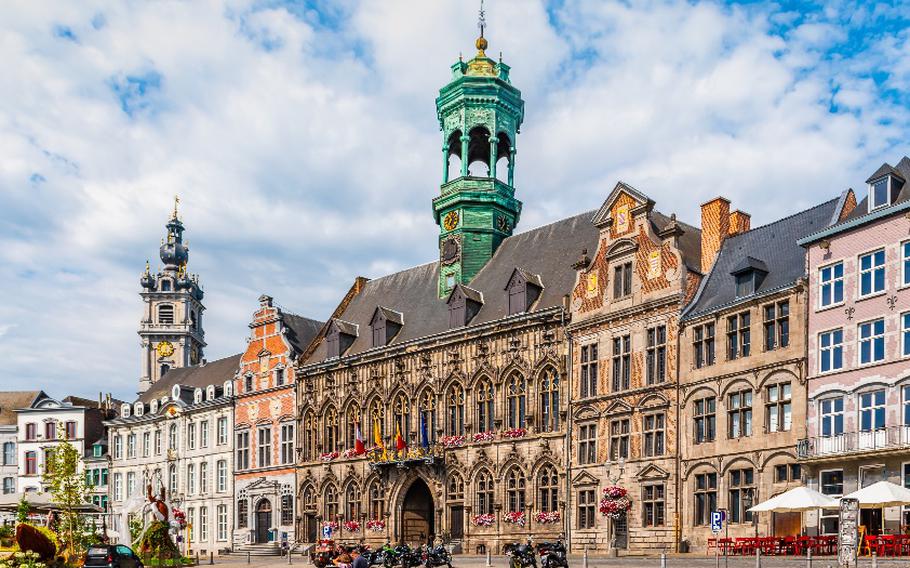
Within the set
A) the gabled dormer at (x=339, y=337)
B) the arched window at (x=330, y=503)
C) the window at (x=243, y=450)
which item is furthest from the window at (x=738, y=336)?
the window at (x=243, y=450)

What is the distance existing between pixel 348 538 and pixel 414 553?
2522 cm

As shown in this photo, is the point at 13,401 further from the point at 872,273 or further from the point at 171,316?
the point at 872,273

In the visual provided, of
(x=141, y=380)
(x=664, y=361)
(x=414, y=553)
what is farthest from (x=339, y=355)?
(x=141, y=380)

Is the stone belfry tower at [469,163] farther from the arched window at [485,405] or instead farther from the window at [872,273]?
the window at [872,273]

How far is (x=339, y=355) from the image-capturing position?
65.1 m

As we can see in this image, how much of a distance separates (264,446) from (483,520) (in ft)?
65.3

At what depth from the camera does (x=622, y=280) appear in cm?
4991

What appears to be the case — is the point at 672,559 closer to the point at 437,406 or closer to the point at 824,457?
the point at 824,457

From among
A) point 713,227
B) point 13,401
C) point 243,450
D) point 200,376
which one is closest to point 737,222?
point 713,227

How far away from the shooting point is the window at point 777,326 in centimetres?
4225

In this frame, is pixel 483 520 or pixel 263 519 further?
pixel 263 519

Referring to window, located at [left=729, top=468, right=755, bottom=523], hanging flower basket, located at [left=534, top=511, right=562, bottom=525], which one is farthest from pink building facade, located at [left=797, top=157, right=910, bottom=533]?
hanging flower basket, located at [left=534, top=511, right=562, bottom=525]

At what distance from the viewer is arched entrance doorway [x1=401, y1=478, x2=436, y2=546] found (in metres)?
59.7

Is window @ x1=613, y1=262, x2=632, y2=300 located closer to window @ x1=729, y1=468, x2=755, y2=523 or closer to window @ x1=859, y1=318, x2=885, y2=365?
window @ x1=729, y1=468, x2=755, y2=523
